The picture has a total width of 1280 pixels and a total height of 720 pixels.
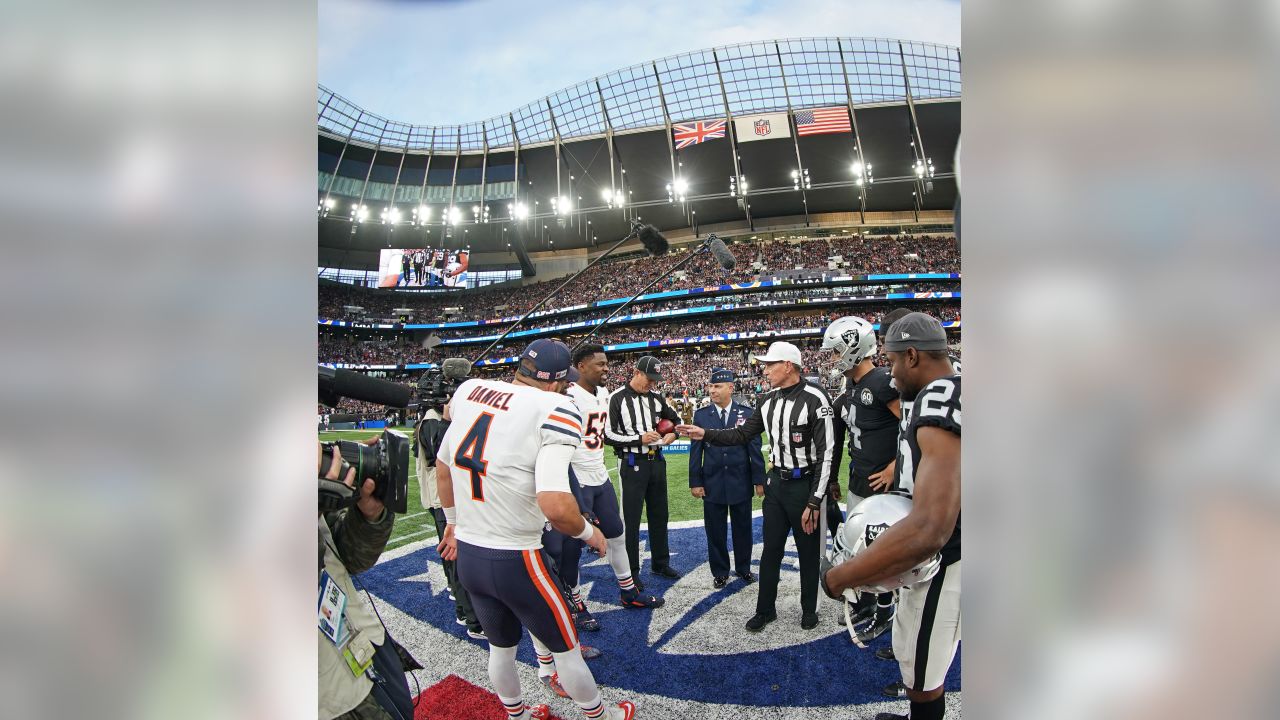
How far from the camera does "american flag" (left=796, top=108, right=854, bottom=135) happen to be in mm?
28469

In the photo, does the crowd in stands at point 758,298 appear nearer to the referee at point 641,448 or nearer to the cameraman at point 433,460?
the referee at point 641,448

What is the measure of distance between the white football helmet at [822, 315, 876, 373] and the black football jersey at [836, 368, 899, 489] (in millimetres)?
149

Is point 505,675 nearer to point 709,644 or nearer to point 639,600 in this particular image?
point 709,644

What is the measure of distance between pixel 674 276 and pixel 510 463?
126 feet

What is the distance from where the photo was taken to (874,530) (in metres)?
1.97

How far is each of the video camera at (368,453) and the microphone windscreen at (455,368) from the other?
106 inches

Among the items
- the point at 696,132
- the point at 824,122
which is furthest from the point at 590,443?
the point at 824,122

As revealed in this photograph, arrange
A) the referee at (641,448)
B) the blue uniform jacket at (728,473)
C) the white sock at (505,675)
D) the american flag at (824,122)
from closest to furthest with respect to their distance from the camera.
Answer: the white sock at (505,675), the blue uniform jacket at (728,473), the referee at (641,448), the american flag at (824,122)

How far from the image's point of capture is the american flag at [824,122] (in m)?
28.5

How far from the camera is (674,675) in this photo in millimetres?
3529

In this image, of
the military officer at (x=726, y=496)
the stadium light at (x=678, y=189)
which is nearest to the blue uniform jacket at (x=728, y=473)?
the military officer at (x=726, y=496)
